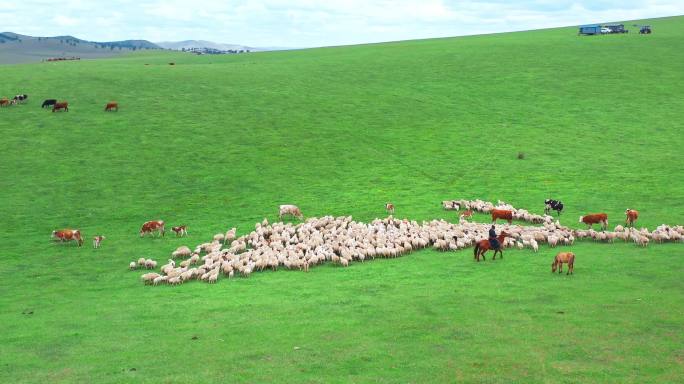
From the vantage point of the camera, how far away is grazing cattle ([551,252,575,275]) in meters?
18.8

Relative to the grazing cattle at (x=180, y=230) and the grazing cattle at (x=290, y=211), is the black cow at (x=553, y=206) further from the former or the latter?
the grazing cattle at (x=180, y=230)

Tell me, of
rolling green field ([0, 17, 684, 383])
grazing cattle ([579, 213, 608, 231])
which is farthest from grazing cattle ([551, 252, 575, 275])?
grazing cattle ([579, 213, 608, 231])

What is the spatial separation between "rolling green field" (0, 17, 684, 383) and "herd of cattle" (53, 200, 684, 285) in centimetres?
69

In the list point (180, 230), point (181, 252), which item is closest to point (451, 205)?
point (180, 230)

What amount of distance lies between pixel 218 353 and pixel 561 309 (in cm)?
833

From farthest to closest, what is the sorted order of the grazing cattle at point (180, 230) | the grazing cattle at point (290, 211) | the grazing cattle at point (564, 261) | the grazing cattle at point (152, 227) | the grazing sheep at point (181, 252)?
1. the grazing cattle at point (290, 211)
2. the grazing cattle at point (152, 227)
3. the grazing cattle at point (180, 230)
4. the grazing sheep at point (181, 252)
5. the grazing cattle at point (564, 261)

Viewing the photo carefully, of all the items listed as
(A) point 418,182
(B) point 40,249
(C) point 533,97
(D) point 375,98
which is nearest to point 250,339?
(B) point 40,249

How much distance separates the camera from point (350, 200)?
104ft

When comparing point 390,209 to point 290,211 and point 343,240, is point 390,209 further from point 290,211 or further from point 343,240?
point 343,240

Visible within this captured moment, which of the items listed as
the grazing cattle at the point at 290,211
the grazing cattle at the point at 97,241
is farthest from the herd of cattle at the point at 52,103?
the grazing cattle at the point at 290,211

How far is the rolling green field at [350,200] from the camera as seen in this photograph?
1330 centimetres

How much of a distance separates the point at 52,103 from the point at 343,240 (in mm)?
32811

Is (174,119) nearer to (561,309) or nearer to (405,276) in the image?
(405,276)

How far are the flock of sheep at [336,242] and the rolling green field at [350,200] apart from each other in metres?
0.69
